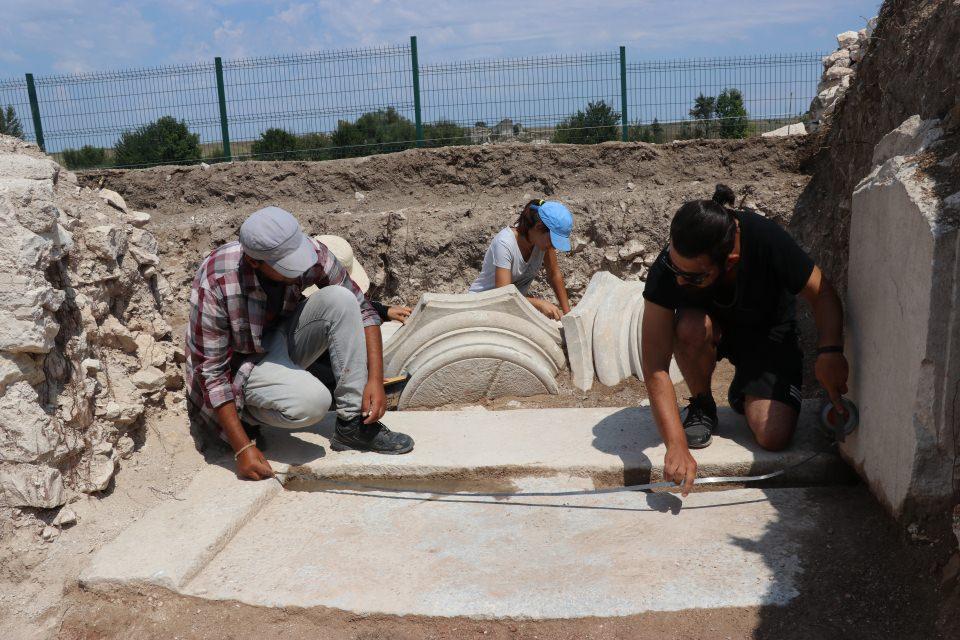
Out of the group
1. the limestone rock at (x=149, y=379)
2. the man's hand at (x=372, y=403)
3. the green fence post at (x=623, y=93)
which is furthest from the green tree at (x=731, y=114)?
the limestone rock at (x=149, y=379)

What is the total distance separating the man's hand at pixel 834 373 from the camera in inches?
115

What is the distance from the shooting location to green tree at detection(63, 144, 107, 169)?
11.3m

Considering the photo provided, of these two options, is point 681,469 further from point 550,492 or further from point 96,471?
point 96,471

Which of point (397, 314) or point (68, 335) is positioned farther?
point (397, 314)

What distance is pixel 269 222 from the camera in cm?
306

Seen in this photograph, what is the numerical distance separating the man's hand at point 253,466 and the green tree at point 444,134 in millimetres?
7854

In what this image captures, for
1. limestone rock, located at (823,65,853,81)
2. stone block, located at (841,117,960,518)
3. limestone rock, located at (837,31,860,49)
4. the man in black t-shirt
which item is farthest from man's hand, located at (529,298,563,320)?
limestone rock, located at (837,31,860,49)

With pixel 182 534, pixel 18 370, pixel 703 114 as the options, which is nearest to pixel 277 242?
pixel 18 370

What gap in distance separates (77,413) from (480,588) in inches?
73.9

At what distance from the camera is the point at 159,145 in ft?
36.9

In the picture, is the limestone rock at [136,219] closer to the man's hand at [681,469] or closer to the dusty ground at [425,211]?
the dusty ground at [425,211]

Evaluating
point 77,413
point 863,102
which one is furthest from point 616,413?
point 863,102

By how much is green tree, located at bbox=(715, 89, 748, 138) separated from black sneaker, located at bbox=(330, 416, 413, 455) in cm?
884

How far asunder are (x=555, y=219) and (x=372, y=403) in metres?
2.21
